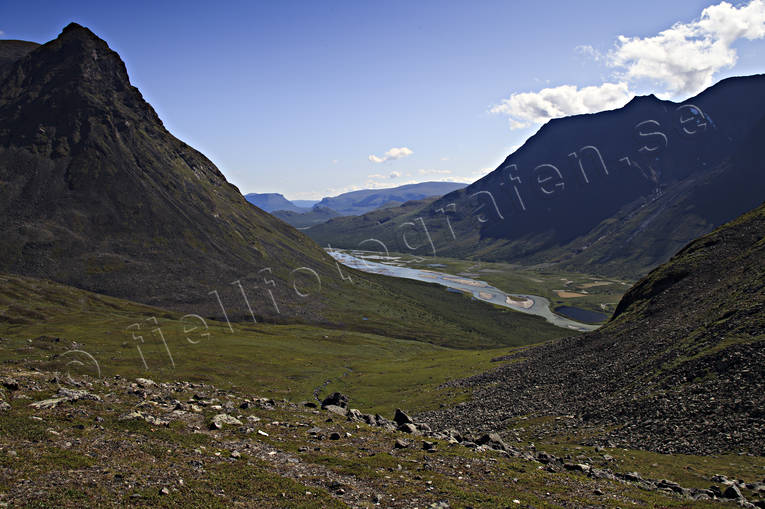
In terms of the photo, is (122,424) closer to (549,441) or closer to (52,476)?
(52,476)

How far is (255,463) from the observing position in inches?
907

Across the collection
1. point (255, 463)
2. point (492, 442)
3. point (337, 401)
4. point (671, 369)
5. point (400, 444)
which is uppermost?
point (255, 463)

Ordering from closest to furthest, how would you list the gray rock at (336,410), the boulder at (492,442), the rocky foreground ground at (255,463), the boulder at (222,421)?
the rocky foreground ground at (255,463), the boulder at (222,421), the boulder at (492,442), the gray rock at (336,410)

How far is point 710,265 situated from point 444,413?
52585 millimetres

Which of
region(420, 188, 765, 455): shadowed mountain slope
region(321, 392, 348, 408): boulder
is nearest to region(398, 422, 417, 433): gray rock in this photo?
region(321, 392, 348, 408): boulder

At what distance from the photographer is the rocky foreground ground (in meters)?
18.5

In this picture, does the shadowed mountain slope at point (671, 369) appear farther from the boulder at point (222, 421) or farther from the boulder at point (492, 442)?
the boulder at point (222, 421)

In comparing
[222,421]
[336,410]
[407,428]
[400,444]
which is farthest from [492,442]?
[222,421]

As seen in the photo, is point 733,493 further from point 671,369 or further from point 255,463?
point 255,463

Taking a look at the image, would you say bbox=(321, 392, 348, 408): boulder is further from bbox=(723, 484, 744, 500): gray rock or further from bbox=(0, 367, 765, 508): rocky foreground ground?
bbox=(723, 484, 744, 500): gray rock

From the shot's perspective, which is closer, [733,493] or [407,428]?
[733,493]

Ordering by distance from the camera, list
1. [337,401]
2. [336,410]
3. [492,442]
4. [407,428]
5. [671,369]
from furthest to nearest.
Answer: [337,401] < [671,369] < [336,410] < [407,428] < [492,442]

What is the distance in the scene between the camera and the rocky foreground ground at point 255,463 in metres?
18.5

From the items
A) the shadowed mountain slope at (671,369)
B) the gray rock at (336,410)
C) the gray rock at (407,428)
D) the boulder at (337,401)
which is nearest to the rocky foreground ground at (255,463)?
the gray rock at (407,428)
